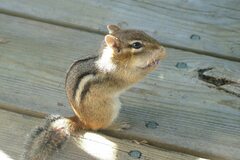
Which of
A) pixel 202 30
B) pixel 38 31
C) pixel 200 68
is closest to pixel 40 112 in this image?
pixel 38 31

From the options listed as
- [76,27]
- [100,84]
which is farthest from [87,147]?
[76,27]

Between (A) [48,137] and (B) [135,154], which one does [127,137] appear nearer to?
(B) [135,154]

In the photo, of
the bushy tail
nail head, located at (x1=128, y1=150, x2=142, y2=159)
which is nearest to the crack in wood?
nail head, located at (x1=128, y1=150, x2=142, y2=159)

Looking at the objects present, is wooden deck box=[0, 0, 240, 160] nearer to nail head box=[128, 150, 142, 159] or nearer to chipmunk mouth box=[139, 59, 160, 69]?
nail head box=[128, 150, 142, 159]

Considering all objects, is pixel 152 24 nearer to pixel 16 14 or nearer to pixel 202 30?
pixel 202 30

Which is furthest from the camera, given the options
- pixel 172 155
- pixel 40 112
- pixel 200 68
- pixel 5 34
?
pixel 5 34

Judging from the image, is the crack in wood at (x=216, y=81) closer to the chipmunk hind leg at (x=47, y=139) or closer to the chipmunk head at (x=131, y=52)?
the chipmunk head at (x=131, y=52)
